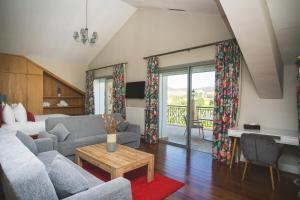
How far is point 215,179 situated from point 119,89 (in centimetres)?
430

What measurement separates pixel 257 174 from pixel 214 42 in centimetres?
274

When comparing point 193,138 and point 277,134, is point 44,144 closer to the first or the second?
point 193,138

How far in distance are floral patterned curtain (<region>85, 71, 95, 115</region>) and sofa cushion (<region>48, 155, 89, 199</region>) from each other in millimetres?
6168

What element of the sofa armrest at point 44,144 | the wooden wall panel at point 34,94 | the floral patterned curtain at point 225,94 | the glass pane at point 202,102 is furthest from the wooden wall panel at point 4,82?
the floral patterned curtain at point 225,94

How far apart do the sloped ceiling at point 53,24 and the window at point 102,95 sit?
4.67 ft

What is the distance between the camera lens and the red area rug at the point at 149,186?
236 centimetres

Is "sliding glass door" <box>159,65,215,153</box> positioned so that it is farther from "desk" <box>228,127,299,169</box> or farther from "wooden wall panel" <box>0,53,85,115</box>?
"wooden wall panel" <box>0,53,85,115</box>

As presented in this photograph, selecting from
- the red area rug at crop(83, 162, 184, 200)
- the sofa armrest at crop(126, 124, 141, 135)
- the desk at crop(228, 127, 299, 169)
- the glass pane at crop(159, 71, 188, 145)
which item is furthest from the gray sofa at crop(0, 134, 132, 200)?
the glass pane at crop(159, 71, 188, 145)

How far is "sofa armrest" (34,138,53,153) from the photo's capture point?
9.44 ft

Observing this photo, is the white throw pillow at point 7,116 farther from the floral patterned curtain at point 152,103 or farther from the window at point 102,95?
the window at point 102,95

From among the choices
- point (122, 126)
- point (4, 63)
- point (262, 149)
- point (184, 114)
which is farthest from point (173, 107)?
point (4, 63)

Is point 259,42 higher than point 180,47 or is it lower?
lower

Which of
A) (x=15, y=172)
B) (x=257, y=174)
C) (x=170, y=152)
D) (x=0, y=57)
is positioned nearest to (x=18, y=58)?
(x=0, y=57)

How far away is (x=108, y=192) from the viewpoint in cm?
140
